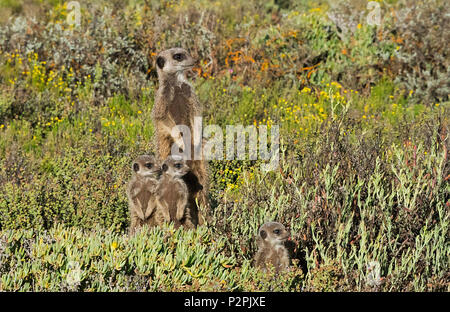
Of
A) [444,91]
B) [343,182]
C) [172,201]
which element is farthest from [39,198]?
[444,91]

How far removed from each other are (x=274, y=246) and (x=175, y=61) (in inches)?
77.5

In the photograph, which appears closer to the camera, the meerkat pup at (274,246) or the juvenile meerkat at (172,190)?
the meerkat pup at (274,246)

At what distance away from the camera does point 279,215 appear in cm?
525

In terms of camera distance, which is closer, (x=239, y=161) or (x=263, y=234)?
(x=263, y=234)

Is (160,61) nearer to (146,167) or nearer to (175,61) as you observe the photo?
(175,61)

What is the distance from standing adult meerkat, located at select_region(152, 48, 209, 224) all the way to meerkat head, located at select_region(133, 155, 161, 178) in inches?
12.4

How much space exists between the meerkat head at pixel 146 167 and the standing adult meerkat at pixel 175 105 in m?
0.32

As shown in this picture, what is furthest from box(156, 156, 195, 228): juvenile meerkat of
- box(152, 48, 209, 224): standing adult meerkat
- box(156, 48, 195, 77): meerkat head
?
box(156, 48, 195, 77): meerkat head

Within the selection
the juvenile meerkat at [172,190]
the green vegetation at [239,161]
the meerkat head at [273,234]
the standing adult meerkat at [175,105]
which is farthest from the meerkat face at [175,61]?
the meerkat head at [273,234]

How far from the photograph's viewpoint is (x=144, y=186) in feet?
18.2

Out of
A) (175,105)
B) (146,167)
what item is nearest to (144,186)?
(146,167)

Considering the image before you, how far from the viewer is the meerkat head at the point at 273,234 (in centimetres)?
477

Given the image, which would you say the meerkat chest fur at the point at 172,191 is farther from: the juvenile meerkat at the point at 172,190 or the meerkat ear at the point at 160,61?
the meerkat ear at the point at 160,61

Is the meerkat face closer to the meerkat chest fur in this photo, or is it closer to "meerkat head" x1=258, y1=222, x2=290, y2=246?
the meerkat chest fur
